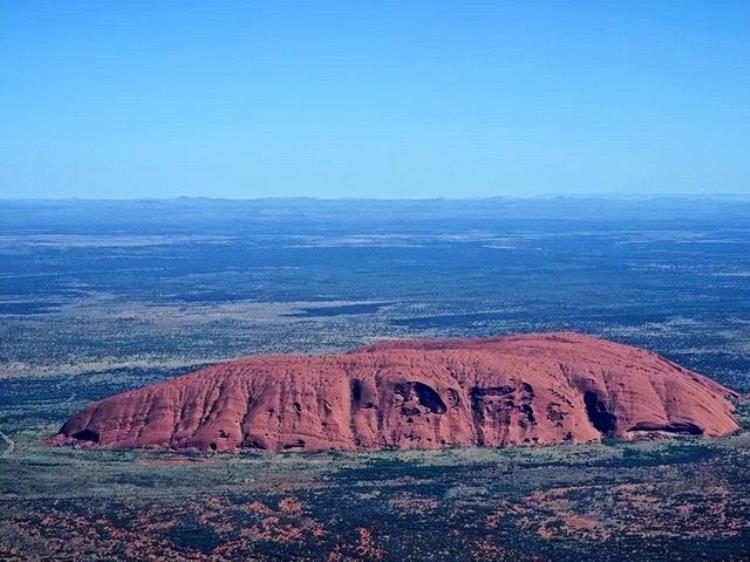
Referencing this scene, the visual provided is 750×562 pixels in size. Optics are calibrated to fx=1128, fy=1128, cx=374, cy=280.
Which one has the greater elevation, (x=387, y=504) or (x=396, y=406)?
(x=396, y=406)

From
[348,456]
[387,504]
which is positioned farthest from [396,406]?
[387,504]

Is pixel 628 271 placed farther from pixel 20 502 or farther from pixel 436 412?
pixel 20 502

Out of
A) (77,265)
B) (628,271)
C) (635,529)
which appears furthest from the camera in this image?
(77,265)

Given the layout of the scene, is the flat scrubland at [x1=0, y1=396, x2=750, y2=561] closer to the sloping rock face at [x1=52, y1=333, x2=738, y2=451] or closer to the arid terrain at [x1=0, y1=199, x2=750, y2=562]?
the arid terrain at [x1=0, y1=199, x2=750, y2=562]

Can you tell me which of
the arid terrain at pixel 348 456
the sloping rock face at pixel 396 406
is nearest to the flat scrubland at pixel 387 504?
the arid terrain at pixel 348 456

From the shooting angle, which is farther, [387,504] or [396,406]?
[396,406]

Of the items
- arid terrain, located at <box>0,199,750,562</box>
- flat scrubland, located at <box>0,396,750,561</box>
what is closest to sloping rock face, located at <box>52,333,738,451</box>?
arid terrain, located at <box>0,199,750,562</box>

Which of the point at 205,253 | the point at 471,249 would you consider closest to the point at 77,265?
the point at 205,253

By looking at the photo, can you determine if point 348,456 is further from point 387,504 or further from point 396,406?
point 387,504
